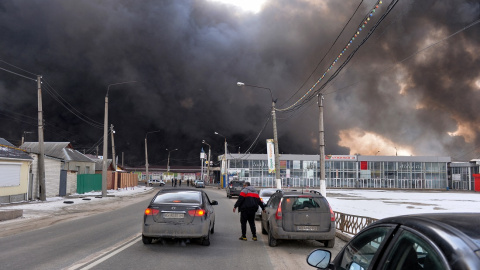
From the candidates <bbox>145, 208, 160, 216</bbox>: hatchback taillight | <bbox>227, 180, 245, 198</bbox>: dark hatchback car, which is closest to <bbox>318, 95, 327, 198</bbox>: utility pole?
<bbox>145, 208, 160, 216</bbox>: hatchback taillight

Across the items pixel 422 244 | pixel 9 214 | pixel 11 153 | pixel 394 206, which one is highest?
pixel 11 153

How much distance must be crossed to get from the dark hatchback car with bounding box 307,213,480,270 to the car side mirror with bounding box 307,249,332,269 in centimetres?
23

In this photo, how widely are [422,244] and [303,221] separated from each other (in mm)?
8302

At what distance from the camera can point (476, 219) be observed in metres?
2.32

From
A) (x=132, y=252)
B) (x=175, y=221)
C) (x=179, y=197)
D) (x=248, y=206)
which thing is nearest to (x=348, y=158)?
(x=248, y=206)

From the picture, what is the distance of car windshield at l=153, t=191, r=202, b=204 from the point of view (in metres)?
10.5

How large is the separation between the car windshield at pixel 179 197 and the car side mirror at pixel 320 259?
24.5 ft

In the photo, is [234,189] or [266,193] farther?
[234,189]

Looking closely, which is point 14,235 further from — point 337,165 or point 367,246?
point 337,165

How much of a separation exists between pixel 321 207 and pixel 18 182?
963 inches

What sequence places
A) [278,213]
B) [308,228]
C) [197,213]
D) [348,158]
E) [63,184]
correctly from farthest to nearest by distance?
[348,158], [63,184], [278,213], [308,228], [197,213]

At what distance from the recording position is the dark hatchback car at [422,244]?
6.28 feet

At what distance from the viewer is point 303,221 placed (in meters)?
10.3

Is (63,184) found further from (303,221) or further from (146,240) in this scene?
(303,221)
